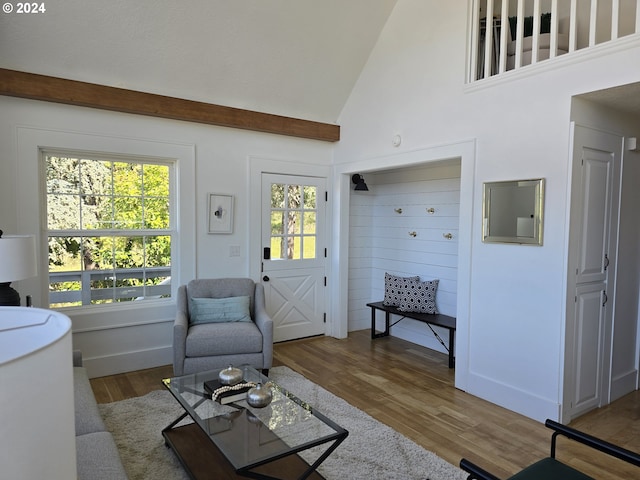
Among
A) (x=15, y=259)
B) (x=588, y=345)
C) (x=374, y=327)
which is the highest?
(x=15, y=259)

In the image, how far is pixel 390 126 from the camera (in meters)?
4.33

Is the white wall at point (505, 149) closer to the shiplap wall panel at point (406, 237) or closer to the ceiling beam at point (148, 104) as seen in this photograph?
the shiplap wall panel at point (406, 237)

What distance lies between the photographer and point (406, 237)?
5.12 metres

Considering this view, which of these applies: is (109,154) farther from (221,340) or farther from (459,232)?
(459,232)

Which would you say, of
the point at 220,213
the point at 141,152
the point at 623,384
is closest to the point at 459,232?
the point at 623,384

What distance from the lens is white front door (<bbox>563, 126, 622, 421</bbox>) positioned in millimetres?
2984

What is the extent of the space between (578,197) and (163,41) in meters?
3.58

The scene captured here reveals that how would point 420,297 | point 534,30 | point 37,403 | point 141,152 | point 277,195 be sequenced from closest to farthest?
point 37,403 → point 534,30 → point 141,152 → point 420,297 → point 277,195

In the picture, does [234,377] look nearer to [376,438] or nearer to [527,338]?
[376,438]

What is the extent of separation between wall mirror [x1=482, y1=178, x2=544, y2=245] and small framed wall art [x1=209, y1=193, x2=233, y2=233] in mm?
2542

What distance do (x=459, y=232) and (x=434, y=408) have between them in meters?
1.47

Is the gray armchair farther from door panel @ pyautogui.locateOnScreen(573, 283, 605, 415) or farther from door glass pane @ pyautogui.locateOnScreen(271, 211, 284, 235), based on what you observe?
door panel @ pyautogui.locateOnScreen(573, 283, 605, 415)

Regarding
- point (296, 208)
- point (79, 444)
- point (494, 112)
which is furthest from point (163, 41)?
point (79, 444)

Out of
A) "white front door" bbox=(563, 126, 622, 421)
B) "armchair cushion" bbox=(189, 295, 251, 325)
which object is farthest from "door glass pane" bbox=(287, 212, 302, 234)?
"white front door" bbox=(563, 126, 622, 421)
